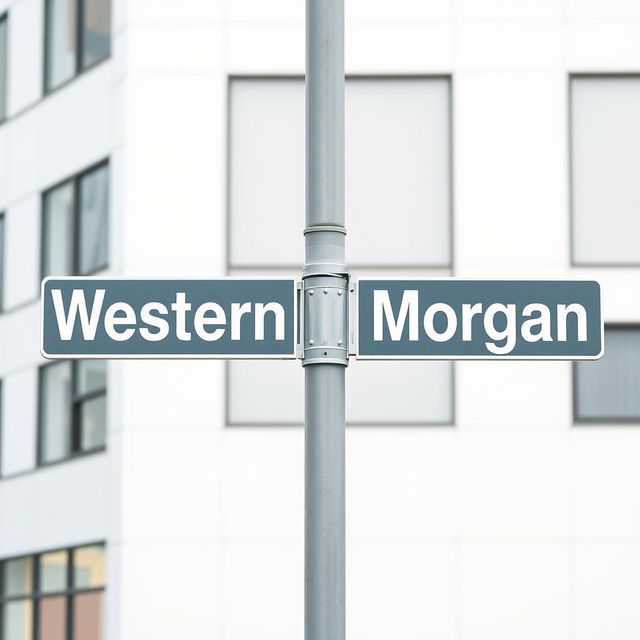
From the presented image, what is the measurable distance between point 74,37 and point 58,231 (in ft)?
8.69

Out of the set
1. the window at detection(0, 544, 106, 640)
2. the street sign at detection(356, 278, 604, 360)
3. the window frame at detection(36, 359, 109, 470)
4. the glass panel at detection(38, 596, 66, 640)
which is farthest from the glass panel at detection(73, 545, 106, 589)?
the street sign at detection(356, 278, 604, 360)

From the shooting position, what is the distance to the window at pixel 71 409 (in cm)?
1930

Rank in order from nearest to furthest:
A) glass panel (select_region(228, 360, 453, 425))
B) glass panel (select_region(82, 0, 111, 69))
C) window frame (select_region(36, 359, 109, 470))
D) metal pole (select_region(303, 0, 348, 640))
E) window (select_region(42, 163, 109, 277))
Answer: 1. metal pole (select_region(303, 0, 348, 640))
2. glass panel (select_region(228, 360, 453, 425))
3. window frame (select_region(36, 359, 109, 470))
4. window (select_region(42, 163, 109, 277))
5. glass panel (select_region(82, 0, 111, 69))

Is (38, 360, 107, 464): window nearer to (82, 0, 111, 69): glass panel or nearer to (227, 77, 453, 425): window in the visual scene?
(227, 77, 453, 425): window

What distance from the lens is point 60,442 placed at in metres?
20.1

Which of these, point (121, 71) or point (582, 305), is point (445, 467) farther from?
point (582, 305)

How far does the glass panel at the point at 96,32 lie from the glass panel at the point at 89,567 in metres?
6.29

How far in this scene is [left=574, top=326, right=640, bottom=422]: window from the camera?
17.1 metres

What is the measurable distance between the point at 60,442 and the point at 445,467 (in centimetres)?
584

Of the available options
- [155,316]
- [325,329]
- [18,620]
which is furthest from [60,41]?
[325,329]

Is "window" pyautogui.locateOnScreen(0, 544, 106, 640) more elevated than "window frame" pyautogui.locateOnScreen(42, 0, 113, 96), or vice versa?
"window frame" pyautogui.locateOnScreen(42, 0, 113, 96)

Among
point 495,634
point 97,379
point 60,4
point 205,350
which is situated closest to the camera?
point 205,350

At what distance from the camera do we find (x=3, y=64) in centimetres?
2248

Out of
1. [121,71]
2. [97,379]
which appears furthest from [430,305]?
[97,379]
